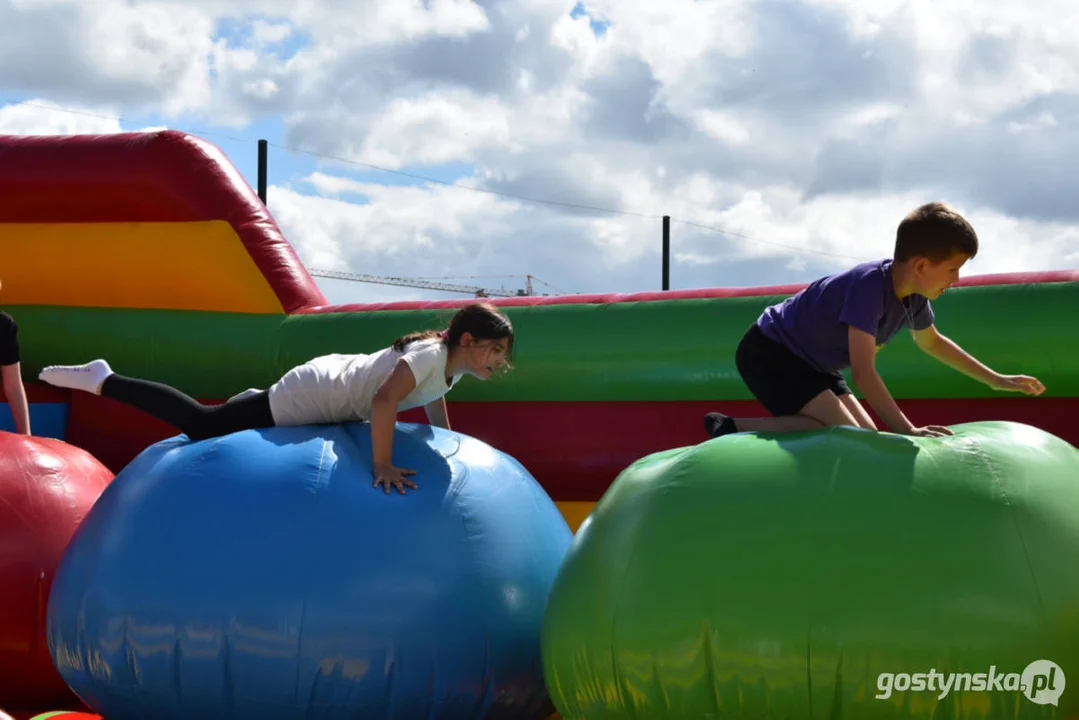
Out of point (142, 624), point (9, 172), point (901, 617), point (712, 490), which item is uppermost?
point (9, 172)

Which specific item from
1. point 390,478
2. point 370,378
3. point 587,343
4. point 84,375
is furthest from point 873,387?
point 84,375

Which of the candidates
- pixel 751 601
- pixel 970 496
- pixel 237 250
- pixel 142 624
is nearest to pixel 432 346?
pixel 142 624

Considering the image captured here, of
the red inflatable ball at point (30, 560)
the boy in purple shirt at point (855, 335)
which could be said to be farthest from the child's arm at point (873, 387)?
the red inflatable ball at point (30, 560)

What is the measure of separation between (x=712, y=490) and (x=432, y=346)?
3.38 ft

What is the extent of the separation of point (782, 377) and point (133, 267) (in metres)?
3.50

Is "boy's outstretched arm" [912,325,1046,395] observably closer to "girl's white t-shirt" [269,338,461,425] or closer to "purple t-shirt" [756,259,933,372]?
"purple t-shirt" [756,259,933,372]

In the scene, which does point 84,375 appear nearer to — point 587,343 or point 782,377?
point 587,343

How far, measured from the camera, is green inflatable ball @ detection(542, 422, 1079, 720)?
2049mm

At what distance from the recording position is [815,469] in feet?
7.35

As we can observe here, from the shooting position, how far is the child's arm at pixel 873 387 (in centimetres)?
245

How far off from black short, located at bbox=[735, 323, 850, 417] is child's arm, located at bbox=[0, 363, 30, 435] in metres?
2.64

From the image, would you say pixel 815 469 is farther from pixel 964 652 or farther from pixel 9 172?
pixel 9 172

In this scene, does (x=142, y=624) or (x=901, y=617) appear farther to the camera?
(x=142, y=624)

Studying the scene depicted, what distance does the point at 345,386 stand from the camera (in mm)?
3035
